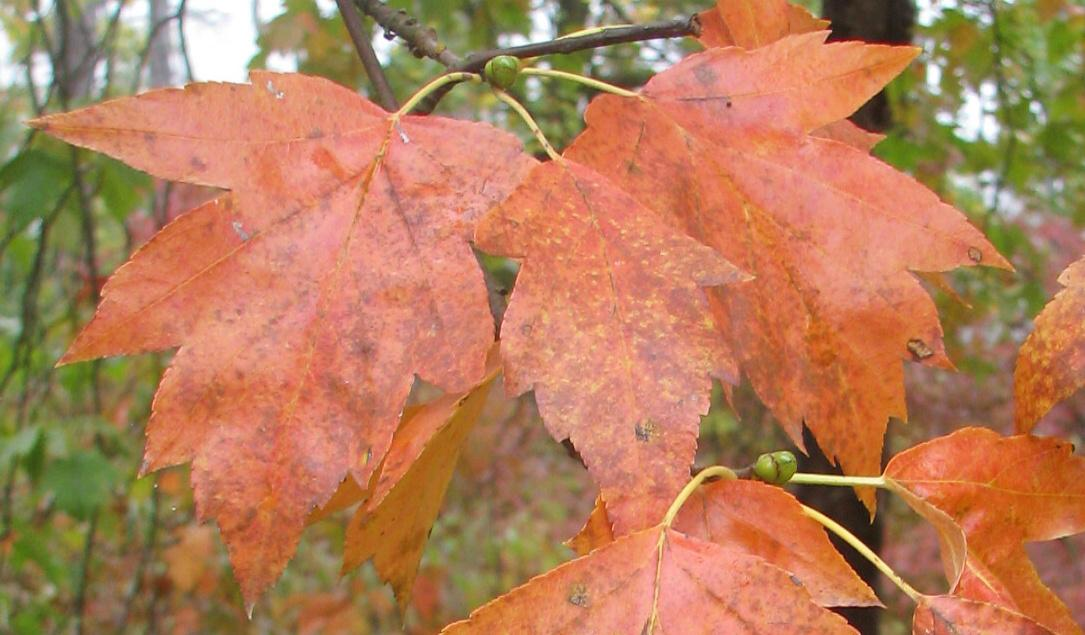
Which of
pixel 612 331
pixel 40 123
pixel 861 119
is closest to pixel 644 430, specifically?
pixel 612 331

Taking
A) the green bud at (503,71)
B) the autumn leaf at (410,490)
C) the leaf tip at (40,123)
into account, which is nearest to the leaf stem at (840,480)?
the autumn leaf at (410,490)

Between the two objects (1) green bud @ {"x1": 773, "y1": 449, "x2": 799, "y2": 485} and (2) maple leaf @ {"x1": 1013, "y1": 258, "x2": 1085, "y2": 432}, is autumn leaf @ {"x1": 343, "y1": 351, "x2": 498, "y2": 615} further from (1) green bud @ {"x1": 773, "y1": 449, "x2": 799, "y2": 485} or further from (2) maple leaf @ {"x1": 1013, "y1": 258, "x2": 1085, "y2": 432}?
(2) maple leaf @ {"x1": 1013, "y1": 258, "x2": 1085, "y2": 432}

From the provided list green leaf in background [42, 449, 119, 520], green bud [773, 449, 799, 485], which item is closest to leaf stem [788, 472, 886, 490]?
green bud [773, 449, 799, 485]


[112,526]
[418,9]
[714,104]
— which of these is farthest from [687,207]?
[112,526]

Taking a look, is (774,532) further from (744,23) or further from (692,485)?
(744,23)

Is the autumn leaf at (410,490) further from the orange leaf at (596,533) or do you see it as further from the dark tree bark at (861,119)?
the dark tree bark at (861,119)
